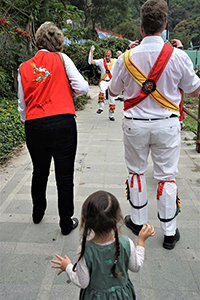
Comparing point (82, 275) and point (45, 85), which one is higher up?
point (45, 85)

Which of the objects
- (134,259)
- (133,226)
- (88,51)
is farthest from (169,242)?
(88,51)

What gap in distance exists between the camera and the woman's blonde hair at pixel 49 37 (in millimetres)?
2346

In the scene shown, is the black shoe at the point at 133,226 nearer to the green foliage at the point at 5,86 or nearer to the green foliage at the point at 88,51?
the green foliage at the point at 5,86

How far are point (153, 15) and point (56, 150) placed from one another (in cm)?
132

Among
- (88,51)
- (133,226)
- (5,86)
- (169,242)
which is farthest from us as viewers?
(88,51)

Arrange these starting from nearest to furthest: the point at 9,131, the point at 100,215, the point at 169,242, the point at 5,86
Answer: the point at 100,215 → the point at 169,242 → the point at 9,131 → the point at 5,86

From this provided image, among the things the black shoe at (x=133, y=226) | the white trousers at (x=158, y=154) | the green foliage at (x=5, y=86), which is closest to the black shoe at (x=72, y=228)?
the black shoe at (x=133, y=226)

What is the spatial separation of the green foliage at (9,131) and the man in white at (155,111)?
3.08 meters

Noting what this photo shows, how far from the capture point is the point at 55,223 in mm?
2938

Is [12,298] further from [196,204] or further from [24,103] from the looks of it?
[196,204]

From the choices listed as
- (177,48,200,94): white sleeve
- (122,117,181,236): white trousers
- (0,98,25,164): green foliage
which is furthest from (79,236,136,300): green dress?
(0,98,25,164): green foliage

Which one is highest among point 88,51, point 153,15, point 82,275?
point 153,15

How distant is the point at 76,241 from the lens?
2.62m

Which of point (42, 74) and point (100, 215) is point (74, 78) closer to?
point (42, 74)
